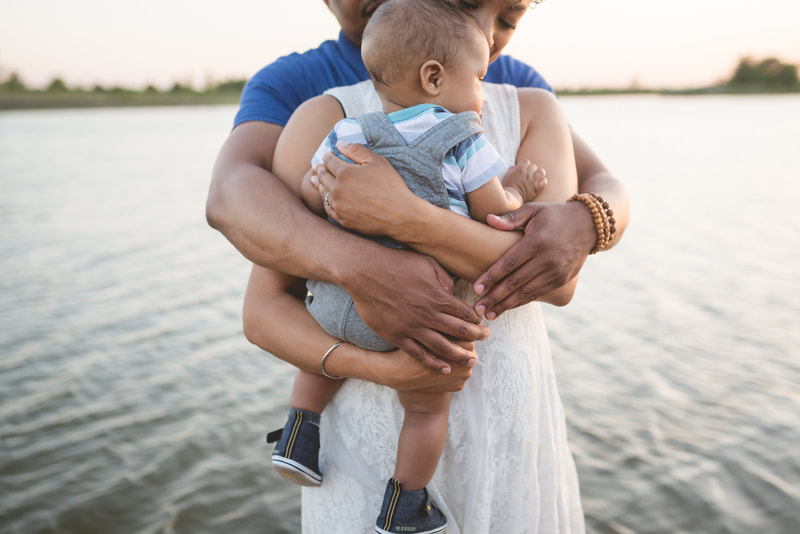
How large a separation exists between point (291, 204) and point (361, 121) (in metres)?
0.25

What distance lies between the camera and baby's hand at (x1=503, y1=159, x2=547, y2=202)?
1.42m

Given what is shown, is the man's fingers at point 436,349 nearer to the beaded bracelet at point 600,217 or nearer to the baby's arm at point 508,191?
the baby's arm at point 508,191

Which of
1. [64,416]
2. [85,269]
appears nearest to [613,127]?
[85,269]

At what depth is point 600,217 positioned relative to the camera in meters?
1.37

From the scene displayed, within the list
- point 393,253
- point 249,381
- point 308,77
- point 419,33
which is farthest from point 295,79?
point 249,381

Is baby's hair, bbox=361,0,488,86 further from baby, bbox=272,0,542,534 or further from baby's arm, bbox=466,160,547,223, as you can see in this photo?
baby's arm, bbox=466,160,547,223

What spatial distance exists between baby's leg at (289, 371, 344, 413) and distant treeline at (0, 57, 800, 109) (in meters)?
46.1

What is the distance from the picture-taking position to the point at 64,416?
4.44 metres

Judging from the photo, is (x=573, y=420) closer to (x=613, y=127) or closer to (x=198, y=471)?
(x=198, y=471)

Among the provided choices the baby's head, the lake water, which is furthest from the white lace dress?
the lake water

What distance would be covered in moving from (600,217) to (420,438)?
0.65 metres

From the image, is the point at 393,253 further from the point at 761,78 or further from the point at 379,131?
the point at 761,78

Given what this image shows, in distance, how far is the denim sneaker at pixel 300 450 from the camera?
149cm

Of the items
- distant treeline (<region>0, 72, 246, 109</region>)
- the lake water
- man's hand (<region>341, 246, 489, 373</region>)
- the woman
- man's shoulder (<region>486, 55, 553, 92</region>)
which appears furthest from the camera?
distant treeline (<region>0, 72, 246, 109</region>)
